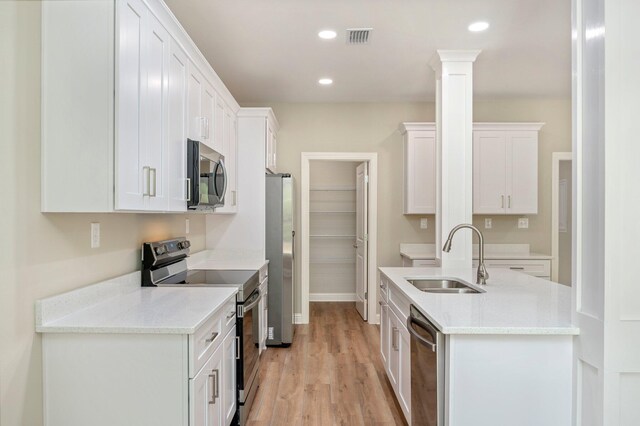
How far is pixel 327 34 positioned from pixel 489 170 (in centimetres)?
263

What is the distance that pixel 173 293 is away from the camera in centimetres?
230

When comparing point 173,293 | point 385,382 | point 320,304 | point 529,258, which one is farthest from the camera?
point 320,304

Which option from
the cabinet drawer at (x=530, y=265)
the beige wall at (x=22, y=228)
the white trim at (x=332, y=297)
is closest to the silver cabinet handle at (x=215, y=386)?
the beige wall at (x=22, y=228)

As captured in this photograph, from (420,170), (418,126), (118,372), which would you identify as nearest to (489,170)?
(420,170)

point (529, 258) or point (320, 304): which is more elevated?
point (529, 258)

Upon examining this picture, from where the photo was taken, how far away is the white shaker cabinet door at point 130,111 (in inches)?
65.7

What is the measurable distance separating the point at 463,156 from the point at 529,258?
74.0 inches

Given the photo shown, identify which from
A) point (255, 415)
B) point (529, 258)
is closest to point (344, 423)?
point (255, 415)

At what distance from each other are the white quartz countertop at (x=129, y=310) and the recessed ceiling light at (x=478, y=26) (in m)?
2.51

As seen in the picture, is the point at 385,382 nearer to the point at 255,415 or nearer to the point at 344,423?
the point at 344,423

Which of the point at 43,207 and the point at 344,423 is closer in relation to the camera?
the point at 43,207

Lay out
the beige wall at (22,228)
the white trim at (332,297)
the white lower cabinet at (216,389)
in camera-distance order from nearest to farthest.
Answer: the beige wall at (22,228) < the white lower cabinet at (216,389) < the white trim at (332,297)

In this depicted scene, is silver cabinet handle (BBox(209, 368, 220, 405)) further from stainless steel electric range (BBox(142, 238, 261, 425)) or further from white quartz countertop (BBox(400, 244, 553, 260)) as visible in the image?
white quartz countertop (BBox(400, 244, 553, 260))

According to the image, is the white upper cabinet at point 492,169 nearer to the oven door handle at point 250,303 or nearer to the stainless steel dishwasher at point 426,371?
the oven door handle at point 250,303
